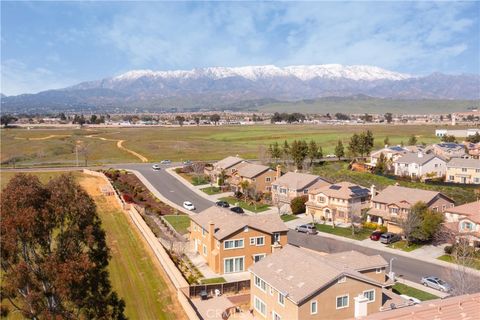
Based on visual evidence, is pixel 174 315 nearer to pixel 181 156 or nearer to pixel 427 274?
pixel 427 274

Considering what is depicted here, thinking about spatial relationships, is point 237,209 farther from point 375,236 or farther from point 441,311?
point 441,311

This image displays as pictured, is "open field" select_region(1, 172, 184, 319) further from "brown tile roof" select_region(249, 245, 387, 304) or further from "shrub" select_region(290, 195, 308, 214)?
"shrub" select_region(290, 195, 308, 214)

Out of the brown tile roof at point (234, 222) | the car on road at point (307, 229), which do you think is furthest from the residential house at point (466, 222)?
the brown tile roof at point (234, 222)

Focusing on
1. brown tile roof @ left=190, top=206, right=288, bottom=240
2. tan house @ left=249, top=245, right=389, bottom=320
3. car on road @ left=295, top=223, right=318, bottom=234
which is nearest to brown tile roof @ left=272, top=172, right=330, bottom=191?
car on road @ left=295, top=223, right=318, bottom=234

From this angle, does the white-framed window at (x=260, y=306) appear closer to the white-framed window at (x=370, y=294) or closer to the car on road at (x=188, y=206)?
the white-framed window at (x=370, y=294)

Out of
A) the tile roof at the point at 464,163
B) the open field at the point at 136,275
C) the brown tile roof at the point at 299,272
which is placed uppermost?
the tile roof at the point at 464,163

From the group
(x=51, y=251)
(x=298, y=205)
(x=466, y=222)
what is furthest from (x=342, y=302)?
(x=298, y=205)

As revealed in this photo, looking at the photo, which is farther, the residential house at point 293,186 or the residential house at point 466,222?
the residential house at point 293,186
